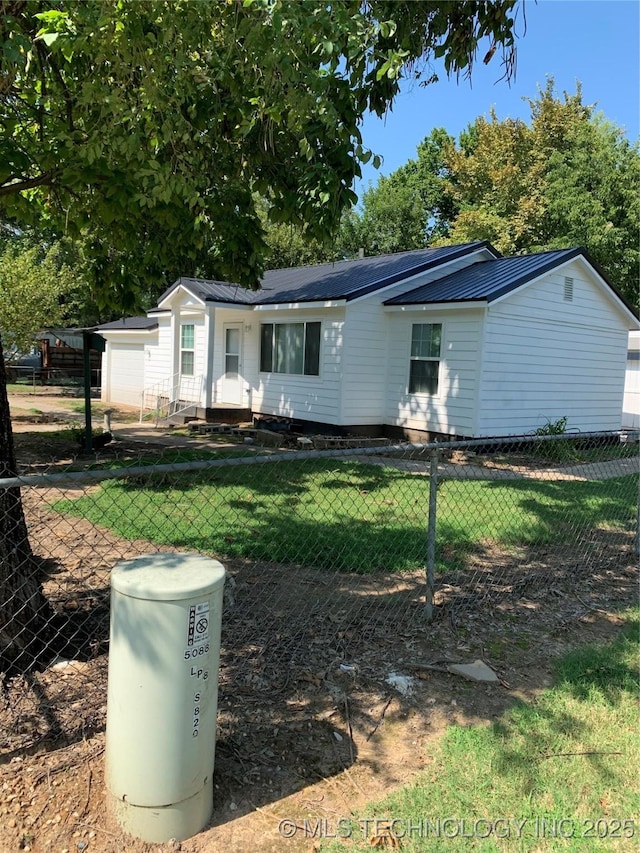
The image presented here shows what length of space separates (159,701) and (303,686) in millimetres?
1357

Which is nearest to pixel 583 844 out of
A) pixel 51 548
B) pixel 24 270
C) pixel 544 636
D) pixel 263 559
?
pixel 544 636

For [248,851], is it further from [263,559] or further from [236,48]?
[236,48]

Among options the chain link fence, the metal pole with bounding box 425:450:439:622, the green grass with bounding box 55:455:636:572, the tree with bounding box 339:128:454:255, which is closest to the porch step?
the chain link fence

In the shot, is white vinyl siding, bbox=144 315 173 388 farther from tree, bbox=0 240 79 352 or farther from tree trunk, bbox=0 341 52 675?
tree trunk, bbox=0 341 52 675

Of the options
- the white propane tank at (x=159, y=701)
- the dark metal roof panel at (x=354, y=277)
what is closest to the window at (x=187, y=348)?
the dark metal roof panel at (x=354, y=277)

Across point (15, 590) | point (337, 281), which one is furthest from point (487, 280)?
point (15, 590)

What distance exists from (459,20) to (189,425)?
12554mm

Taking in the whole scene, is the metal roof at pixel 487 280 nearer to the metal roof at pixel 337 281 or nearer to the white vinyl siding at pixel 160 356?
the metal roof at pixel 337 281

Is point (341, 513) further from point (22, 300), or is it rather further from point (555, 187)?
point (555, 187)

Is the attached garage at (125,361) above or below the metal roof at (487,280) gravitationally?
below

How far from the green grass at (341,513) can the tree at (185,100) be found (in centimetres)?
256

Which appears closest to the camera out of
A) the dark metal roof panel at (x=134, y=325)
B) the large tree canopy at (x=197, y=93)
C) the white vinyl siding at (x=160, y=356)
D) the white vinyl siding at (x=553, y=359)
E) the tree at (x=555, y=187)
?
the large tree canopy at (x=197, y=93)

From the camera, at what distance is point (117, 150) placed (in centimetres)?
401

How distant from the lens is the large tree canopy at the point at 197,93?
3414mm
